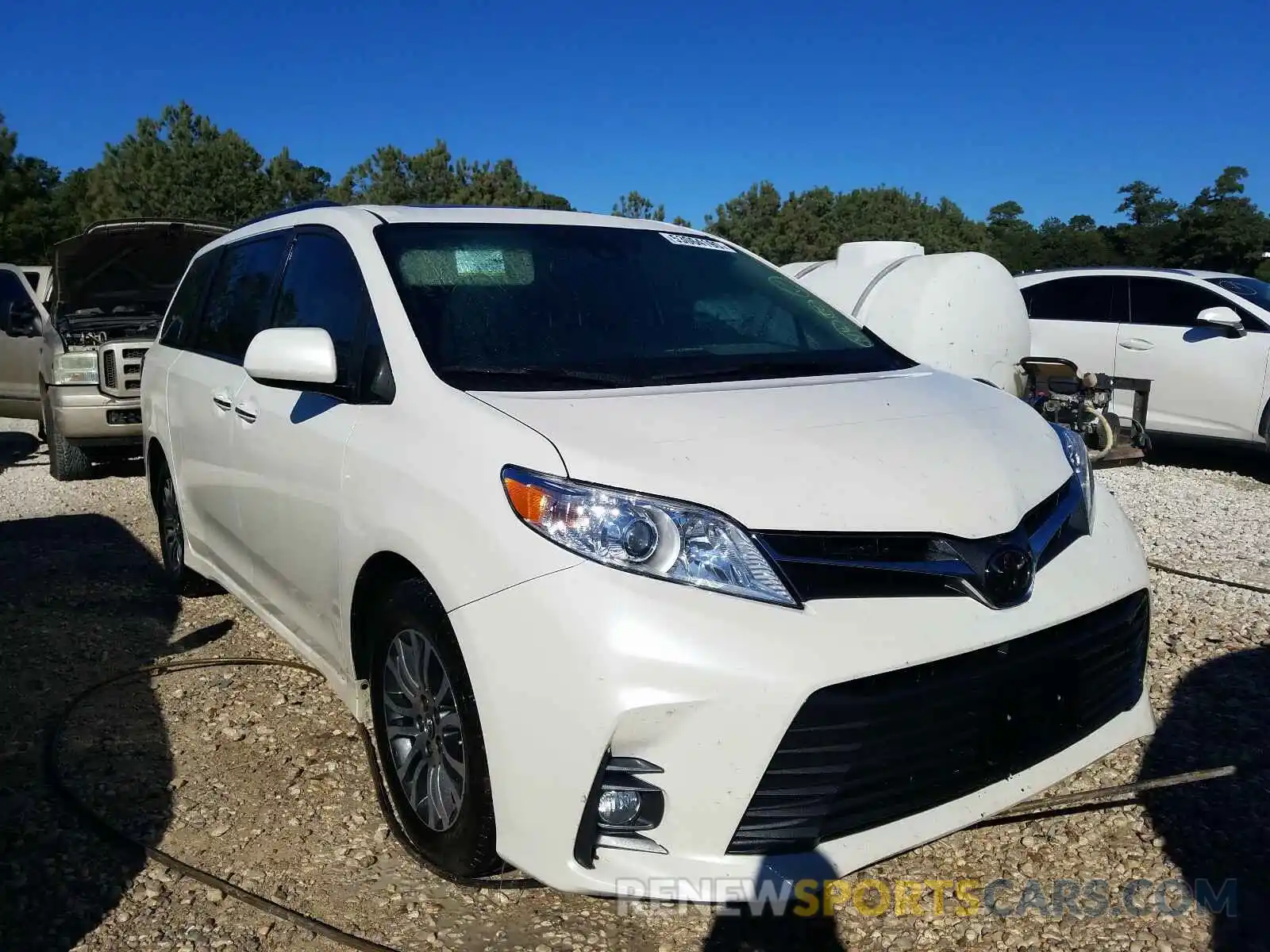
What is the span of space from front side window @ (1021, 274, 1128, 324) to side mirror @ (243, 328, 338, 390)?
7663 mm

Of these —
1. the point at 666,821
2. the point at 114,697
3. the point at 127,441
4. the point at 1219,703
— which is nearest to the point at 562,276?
the point at 666,821

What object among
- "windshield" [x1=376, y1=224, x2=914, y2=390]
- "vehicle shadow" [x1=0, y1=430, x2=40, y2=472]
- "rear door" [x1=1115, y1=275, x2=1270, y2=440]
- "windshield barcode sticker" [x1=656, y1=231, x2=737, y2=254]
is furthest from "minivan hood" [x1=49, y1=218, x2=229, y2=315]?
"rear door" [x1=1115, y1=275, x2=1270, y2=440]

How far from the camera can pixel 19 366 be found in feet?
31.5

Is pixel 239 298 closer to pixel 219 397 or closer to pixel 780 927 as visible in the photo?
pixel 219 397

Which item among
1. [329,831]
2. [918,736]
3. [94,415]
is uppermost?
[94,415]

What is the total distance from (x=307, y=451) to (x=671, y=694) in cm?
156

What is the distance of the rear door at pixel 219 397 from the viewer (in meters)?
3.78

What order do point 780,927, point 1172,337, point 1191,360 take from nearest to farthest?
point 780,927, point 1191,360, point 1172,337

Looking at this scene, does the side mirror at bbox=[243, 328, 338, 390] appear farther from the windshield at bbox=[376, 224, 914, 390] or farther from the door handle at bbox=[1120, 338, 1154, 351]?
the door handle at bbox=[1120, 338, 1154, 351]

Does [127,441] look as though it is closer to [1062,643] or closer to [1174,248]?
[1062,643]

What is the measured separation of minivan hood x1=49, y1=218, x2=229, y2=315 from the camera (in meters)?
8.34

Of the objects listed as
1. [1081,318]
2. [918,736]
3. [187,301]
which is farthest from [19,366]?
[918,736]

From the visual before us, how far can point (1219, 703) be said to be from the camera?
3689 mm

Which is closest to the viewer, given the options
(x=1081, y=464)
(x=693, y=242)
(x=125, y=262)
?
(x=1081, y=464)
